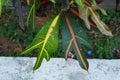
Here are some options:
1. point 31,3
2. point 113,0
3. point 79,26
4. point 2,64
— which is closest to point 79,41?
point 79,26

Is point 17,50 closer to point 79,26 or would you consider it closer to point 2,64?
point 2,64

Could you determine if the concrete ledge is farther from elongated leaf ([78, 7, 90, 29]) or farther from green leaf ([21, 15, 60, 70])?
elongated leaf ([78, 7, 90, 29])

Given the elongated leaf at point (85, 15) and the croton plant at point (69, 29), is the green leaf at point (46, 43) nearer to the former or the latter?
the croton plant at point (69, 29)

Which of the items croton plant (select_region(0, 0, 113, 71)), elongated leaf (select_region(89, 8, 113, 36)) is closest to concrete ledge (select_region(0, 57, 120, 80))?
croton plant (select_region(0, 0, 113, 71))

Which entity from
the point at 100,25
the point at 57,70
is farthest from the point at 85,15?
the point at 57,70

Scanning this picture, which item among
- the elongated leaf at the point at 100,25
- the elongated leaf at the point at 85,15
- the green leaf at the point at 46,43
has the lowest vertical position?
the green leaf at the point at 46,43

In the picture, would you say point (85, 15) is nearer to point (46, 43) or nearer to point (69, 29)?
point (69, 29)

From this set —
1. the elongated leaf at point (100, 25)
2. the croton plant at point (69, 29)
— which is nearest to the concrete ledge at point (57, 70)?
the croton plant at point (69, 29)
